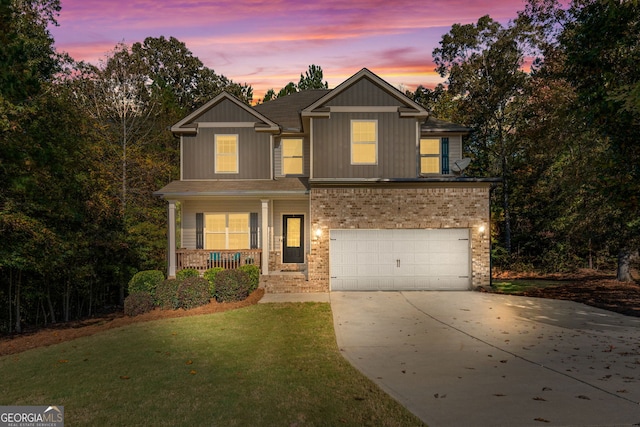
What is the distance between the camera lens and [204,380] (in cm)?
597

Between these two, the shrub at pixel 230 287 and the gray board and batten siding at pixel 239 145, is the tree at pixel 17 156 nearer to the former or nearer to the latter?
the shrub at pixel 230 287

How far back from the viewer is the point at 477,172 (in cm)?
2675

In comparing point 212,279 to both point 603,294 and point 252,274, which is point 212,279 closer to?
point 252,274

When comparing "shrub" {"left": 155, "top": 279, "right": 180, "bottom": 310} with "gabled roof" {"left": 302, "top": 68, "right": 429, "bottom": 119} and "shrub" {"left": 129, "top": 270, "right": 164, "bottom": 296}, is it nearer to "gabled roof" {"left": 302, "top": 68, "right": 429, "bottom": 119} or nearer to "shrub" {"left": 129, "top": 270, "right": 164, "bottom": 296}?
"shrub" {"left": 129, "top": 270, "right": 164, "bottom": 296}

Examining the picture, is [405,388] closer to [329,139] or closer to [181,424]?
[181,424]

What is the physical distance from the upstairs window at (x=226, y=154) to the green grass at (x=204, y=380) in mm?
9178

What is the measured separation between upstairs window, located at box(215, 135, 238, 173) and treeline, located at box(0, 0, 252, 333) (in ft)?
14.8

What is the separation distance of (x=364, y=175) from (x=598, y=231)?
35.5 feet

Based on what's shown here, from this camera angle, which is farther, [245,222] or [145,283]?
[245,222]

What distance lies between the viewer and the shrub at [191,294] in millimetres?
12086

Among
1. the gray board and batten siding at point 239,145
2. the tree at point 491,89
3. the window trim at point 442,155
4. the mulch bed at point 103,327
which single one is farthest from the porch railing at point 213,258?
the tree at point 491,89

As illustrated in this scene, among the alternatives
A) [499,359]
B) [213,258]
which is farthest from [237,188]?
[499,359]

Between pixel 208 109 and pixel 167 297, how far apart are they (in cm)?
883

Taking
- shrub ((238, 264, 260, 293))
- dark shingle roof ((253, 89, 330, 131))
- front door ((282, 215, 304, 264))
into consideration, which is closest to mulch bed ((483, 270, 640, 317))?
front door ((282, 215, 304, 264))
